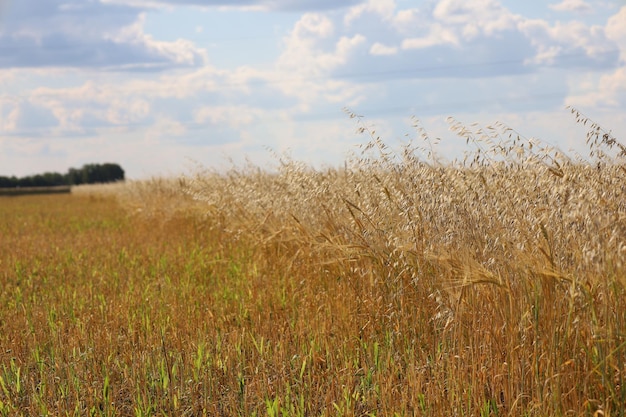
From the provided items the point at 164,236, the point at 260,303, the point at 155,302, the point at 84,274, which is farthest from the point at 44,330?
the point at 164,236

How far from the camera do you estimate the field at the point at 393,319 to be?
361cm

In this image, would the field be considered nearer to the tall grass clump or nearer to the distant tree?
the tall grass clump

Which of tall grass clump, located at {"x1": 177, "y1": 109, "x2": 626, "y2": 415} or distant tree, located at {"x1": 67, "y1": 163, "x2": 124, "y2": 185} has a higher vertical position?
distant tree, located at {"x1": 67, "y1": 163, "x2": 124, "y2": 185}

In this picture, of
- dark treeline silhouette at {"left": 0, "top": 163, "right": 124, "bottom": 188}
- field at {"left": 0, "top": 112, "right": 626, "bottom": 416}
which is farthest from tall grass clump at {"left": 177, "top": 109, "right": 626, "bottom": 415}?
dark treeline silhouette at {"left": 0, "top": 163, "right": 124, "bottom": 188}

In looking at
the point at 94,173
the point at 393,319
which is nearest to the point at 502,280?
the point at 393,319

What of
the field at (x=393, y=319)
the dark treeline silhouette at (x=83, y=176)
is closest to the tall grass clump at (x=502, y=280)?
the field at (x=393, y=319)

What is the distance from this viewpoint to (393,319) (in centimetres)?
548

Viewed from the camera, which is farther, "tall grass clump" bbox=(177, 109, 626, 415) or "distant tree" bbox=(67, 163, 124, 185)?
"distant tree" bbox=(67, 163, 124, 185)

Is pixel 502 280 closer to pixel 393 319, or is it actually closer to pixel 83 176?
pixel 393 319

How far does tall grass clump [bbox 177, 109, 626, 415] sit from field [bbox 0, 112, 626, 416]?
0.02 metres

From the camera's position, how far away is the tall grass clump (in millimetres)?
3465

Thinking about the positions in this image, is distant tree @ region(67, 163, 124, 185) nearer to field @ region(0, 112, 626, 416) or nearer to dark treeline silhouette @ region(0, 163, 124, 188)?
dark treeline silhouette @ region(0, 163, 124, 188)

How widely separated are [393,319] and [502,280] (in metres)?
1.50

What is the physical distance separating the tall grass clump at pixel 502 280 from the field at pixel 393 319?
0.6 inches
